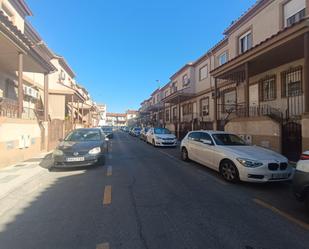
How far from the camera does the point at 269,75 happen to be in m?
14.5

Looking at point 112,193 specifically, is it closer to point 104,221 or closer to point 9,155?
point 104,221

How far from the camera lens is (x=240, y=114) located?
1608 cm

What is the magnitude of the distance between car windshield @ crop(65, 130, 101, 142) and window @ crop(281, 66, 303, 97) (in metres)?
10.5

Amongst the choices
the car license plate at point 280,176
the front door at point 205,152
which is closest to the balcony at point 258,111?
the front door at point 205,152

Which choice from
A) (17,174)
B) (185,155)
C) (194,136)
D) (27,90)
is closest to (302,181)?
(194,136)

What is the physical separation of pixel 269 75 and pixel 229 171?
963 centimetres

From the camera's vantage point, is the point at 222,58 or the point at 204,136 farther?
the point at 222,58

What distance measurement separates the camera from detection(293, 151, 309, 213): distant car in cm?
429

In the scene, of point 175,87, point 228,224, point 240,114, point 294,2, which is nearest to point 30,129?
point 228,224

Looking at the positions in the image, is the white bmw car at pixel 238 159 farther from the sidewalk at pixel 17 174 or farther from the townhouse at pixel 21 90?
the townhouse at pixel 21 90

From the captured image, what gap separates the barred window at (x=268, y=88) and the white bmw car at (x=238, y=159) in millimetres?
6956

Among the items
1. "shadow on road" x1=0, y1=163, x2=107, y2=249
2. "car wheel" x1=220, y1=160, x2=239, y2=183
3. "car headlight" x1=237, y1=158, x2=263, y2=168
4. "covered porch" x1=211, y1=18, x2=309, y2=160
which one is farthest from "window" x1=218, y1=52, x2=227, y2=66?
"shadow on road" x1=0, y1=163, x2=107, y2=249

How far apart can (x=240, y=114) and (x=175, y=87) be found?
19.1 meters

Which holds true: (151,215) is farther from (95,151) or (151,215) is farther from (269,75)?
(269,75)
